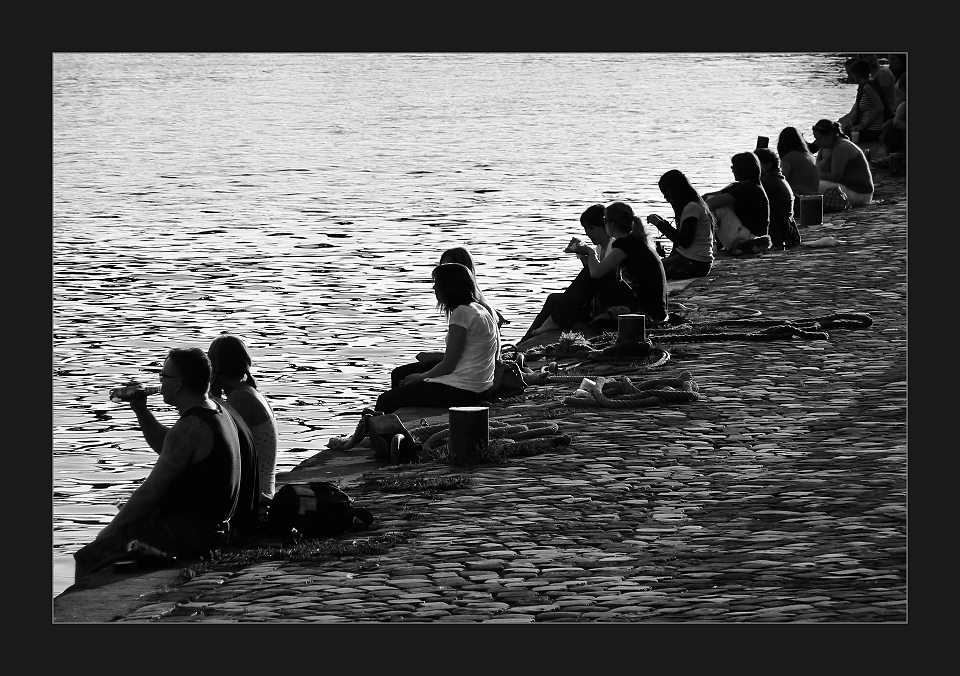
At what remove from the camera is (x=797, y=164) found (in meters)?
22.7

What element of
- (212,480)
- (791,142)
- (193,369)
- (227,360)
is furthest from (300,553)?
(791,142)

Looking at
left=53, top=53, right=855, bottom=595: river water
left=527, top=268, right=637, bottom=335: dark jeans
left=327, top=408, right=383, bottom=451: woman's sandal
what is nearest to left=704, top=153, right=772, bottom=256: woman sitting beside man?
left=53, top=53, right=855, bottom=595: river water

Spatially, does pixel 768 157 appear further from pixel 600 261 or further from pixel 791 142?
pixel 600 261

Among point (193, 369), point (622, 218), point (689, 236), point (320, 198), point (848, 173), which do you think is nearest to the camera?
point (193, 369)

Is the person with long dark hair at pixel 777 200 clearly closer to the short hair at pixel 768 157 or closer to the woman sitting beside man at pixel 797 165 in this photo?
the short hair at pixel 768 157

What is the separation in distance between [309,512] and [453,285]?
329cm

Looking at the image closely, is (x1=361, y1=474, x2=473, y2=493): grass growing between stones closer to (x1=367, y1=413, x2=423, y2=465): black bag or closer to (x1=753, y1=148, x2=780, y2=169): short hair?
(x1=367, y1=413, x2=423, y2=465): black bag

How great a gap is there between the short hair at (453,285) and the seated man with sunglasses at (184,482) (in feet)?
11.4

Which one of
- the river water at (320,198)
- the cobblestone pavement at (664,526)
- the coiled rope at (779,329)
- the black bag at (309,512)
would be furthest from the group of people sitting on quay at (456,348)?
the river water at (320,198)

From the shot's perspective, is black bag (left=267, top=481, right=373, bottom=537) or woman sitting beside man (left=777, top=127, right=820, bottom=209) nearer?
black bag (left=267, top=481, right=373, bottom=537)

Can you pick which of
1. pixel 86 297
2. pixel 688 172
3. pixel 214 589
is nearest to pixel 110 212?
pixel 86 297

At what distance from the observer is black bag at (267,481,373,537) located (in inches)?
380

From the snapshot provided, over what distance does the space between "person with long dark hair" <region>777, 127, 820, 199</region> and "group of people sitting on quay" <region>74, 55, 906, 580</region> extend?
0.02 meters

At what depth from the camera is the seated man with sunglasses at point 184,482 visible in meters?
9.09
